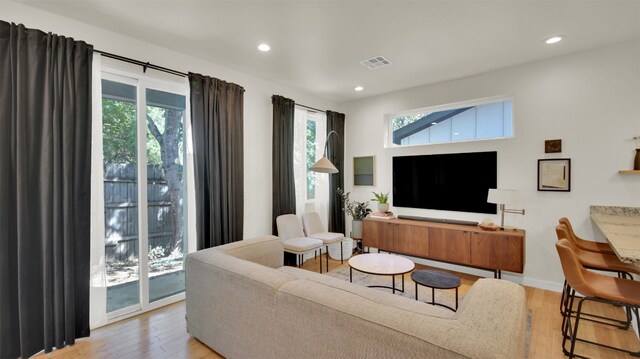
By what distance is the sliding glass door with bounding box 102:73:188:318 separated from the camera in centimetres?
281

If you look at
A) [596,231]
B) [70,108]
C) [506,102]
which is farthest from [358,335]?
[506,102]

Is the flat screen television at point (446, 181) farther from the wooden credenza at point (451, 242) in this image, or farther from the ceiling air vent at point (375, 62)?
the ceiling air vent at point (375, 62)

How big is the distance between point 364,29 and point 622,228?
9.41 ft

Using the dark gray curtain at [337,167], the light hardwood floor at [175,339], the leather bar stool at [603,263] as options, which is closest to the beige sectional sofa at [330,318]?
the light hardwood floor at [175,339]

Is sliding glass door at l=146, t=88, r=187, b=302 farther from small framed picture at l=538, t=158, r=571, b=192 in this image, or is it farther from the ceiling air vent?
small framed picture at l=538, t=158, r=571, b=192

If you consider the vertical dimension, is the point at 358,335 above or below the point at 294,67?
below

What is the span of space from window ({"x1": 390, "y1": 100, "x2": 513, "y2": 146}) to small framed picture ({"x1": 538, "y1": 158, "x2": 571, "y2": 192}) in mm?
566

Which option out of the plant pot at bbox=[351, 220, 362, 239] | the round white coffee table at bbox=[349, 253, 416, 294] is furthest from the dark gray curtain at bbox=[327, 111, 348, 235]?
the round white coffee table at bbox=[349, 253, 416, 294]

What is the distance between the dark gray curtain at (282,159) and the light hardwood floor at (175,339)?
1.80 meters

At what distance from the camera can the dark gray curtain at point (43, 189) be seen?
6.98 feet

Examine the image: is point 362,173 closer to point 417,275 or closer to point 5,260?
point 417,275

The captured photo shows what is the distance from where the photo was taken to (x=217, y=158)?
3332 millimetres

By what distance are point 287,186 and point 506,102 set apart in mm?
3206

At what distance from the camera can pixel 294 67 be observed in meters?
3.63
